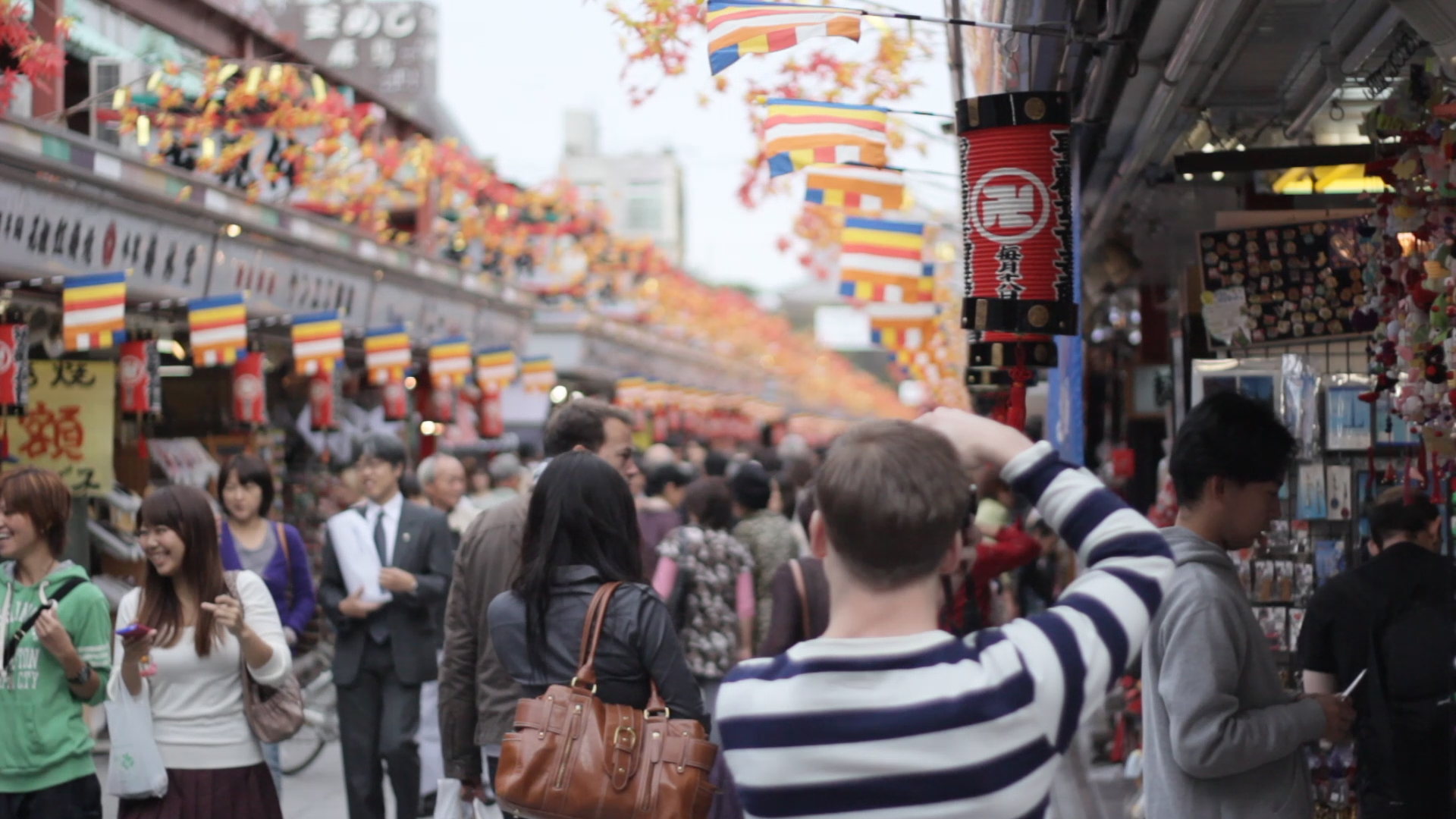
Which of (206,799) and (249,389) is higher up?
(249,389)

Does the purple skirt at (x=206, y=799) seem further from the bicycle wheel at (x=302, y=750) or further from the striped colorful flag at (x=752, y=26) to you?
the bicycle wheel at (x=302, y=750)

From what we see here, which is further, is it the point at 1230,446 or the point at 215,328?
the point at 215,328

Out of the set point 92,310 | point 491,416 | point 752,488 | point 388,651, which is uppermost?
point 92,310

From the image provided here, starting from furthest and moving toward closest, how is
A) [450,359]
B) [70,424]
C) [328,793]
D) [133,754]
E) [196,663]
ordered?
[450,359]
[70,424]
[328,793]
[196,663]
[133,754]

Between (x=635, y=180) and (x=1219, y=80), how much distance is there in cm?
6531

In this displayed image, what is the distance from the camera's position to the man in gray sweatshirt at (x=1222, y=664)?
11.1ft

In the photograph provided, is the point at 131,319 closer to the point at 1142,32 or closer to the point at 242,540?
the point at 242,540

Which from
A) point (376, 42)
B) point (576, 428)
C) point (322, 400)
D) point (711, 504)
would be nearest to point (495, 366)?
point (322, 400)

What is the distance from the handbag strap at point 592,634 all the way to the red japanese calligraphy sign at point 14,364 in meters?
5.87

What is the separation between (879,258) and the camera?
445 inches

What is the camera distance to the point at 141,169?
10.6m

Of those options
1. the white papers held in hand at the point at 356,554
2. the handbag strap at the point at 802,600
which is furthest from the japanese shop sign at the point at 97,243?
the handbag strap at the point at 802,600

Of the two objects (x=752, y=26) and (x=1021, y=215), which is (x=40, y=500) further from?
(x=1021, y=215)

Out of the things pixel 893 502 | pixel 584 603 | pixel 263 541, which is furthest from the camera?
pixel 263 541
